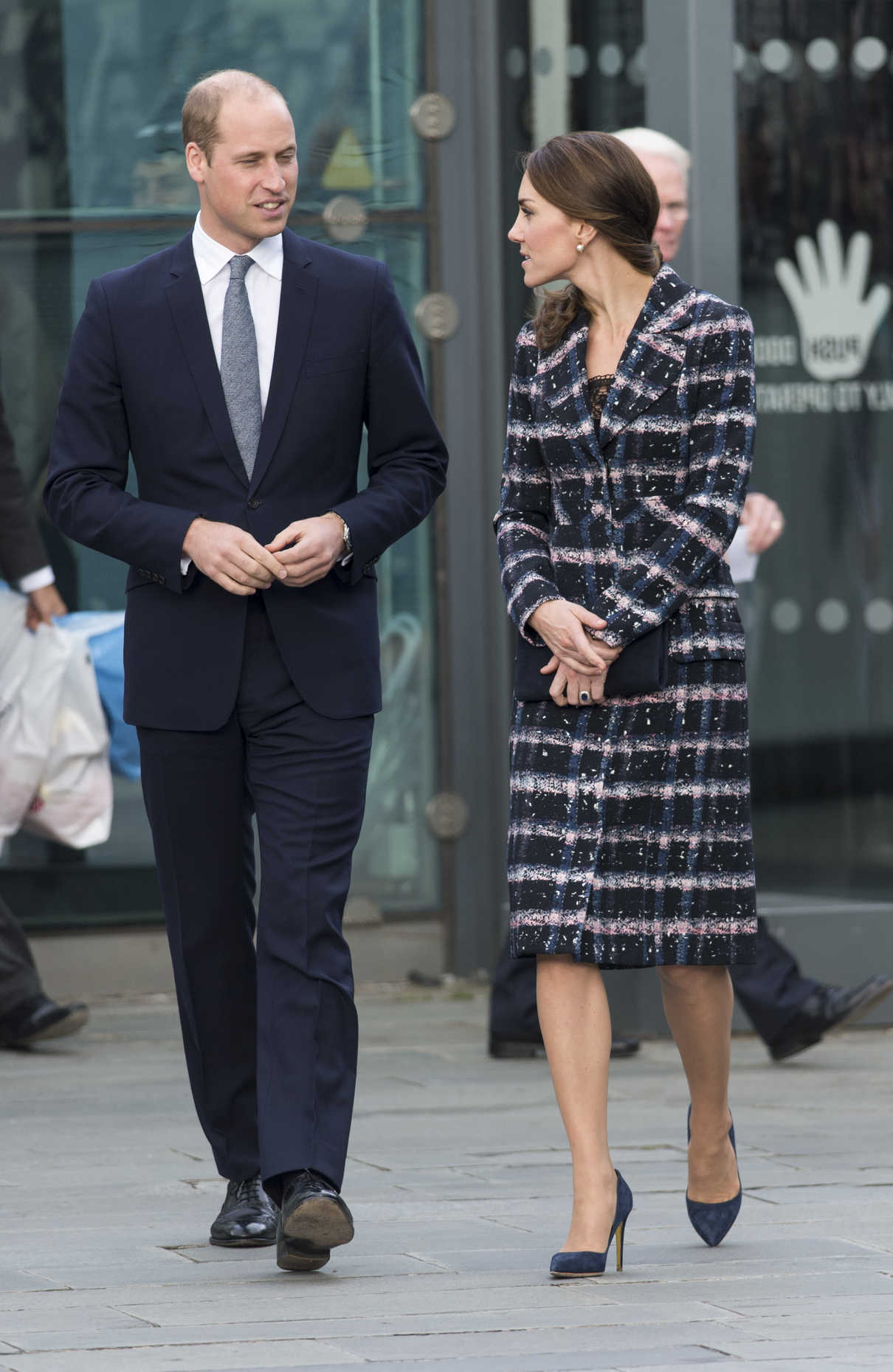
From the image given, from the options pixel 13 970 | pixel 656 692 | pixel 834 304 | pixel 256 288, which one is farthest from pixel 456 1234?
pixel 834 304

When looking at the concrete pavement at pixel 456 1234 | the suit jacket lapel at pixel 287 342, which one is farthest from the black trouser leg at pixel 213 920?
the suit jacket lapel at pixel 287 342

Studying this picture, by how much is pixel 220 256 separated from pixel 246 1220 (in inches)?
66.3

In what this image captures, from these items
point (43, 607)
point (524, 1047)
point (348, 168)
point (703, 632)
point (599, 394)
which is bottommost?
point (524, 1047)

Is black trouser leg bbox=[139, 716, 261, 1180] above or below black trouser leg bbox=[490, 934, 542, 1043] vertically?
above

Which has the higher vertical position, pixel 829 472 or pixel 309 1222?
pixel 829 472

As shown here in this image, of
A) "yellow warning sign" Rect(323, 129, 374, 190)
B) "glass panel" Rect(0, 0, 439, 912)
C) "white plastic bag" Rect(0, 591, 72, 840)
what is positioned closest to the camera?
"white plastic bag" Rect(0, 591, 72, 840)

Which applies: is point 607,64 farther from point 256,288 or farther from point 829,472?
point 256,288

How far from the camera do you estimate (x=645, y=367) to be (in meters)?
4.22

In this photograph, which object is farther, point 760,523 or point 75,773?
point 75,773

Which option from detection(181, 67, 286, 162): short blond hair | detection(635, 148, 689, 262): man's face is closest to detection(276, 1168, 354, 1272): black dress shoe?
detection(181, 67, 286, 162): short blond hair

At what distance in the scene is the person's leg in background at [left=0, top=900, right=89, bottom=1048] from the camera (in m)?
6.52

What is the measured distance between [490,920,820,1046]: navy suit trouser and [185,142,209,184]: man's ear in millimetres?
Result: 2396

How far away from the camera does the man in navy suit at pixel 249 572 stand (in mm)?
4293

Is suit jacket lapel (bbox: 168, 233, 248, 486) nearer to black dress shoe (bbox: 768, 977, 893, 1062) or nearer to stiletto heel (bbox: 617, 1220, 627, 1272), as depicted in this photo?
stiletto heel (bbox: 617, 1220, 627, 1272)
